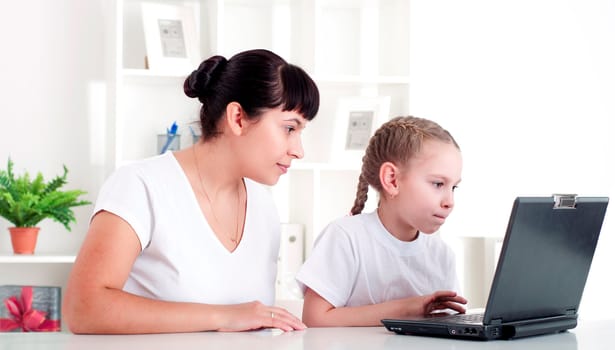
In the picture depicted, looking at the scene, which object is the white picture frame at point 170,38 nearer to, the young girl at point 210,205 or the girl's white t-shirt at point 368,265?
the young girl at point 210,205

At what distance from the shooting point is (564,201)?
4.89ft

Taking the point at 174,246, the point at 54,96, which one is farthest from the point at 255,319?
the point at 54,96

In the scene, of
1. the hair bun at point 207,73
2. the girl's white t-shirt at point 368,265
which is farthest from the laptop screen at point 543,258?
the hair bun at point 207,73

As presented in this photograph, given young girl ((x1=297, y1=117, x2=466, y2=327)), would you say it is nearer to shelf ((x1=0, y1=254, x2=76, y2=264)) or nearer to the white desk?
the white desk

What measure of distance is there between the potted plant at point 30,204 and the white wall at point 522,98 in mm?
1561

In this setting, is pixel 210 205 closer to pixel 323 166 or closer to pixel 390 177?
pixel 390 177

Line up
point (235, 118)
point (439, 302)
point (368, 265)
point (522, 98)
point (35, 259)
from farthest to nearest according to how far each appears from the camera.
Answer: point (522, 98) → point (35, 259) → point (368, 265) → point (235, 118) → point (439, 302)

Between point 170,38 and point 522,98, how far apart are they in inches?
63.1

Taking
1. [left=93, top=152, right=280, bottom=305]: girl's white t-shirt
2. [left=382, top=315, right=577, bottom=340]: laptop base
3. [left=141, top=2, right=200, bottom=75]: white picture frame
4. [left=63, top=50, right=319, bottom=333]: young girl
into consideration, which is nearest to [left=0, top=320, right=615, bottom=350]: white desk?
[left=382, top=315, right=577, bottom=340]: laptop base

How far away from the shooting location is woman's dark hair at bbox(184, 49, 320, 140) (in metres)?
1.89

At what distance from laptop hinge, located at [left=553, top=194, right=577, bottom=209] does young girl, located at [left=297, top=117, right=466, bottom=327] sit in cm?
48

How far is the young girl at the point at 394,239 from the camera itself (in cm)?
197

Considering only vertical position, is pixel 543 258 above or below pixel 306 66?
below

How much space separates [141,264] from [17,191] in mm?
1431
